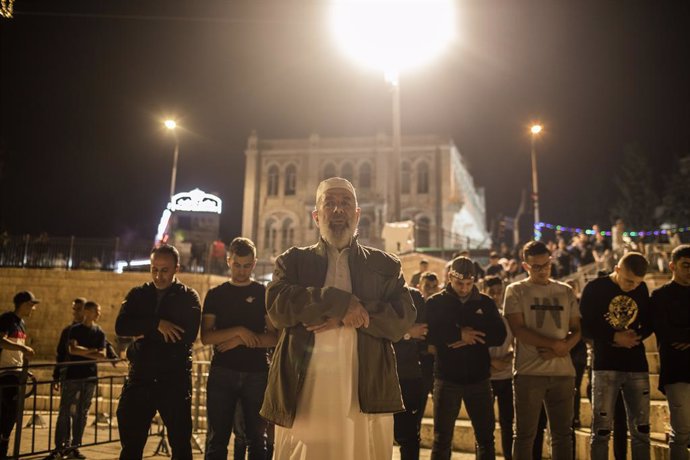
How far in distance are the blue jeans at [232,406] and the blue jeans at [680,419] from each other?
3.57m

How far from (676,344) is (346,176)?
36.7 meters

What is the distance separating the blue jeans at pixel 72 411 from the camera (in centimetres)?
631

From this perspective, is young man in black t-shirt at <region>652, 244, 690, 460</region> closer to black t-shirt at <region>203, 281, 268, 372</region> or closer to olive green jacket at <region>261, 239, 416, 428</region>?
olive green jacket at <region>261, 239, 416, 428</region>

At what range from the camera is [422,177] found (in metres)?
39.8

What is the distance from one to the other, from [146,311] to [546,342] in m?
3.52

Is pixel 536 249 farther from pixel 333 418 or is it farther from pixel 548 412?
pixel 333 418

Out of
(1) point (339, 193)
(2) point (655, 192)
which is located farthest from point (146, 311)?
(2) point (655, 192)

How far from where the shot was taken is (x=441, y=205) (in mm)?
38906

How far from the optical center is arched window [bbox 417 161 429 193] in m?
39.7

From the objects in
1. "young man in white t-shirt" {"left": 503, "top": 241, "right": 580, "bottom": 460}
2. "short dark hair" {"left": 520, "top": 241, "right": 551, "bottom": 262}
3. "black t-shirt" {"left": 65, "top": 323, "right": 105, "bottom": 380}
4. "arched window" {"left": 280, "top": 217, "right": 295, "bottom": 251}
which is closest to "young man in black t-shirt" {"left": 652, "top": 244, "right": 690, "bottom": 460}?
"young man in white t-shirt" {"left": 503, "top": 241, "right": 580, "bottom": 460}

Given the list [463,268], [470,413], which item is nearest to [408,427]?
[470,413]

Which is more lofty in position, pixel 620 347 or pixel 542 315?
pixel 542 315

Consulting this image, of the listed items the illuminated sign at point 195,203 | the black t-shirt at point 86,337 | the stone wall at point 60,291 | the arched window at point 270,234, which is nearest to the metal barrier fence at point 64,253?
the stone wall at point 60,291

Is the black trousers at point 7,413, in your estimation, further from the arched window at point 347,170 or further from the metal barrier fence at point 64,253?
the arched window at point 347,170
